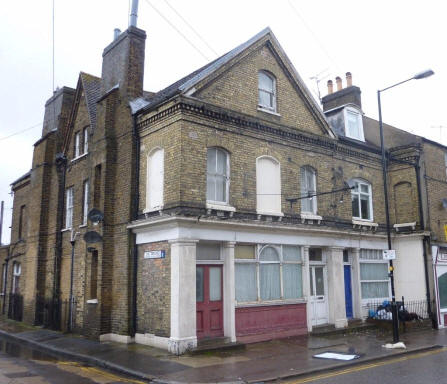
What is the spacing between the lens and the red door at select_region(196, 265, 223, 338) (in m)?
13.9

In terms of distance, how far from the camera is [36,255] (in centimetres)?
2062

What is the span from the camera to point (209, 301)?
559 inches

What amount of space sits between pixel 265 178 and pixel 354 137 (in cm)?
719

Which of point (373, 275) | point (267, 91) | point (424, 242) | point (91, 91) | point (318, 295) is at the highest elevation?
point (91, 91)

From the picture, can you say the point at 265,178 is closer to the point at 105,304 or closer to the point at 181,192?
the point at 181,192

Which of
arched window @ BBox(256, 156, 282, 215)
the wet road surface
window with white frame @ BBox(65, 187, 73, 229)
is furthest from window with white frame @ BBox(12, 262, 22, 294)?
arched window @ BBox(256, 156, 282, 215)

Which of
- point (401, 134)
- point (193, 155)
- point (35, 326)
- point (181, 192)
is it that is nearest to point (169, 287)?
point (181, 192)

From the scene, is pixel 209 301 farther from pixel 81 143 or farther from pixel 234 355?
pixel 81 143

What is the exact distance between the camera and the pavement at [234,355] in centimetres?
1031

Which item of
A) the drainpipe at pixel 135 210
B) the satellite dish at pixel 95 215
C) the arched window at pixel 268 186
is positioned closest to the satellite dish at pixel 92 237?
the satellite dish at pixel 95 215

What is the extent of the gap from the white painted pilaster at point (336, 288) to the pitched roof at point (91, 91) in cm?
1085

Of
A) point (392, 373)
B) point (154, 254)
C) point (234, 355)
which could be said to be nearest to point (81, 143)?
point (154, 254)

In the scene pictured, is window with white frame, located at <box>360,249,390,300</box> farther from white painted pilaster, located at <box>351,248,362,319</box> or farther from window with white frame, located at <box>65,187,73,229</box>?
window with white frame, located at <box>65,187,73,229</box>

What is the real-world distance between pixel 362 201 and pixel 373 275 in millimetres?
3296
